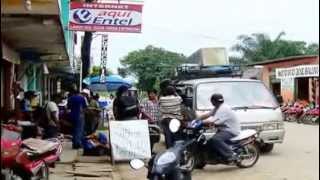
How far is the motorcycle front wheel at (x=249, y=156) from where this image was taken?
11695 millimetres

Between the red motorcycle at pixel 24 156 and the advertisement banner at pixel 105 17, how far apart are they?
5.27 m

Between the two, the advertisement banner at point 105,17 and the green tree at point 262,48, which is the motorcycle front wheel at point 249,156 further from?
the green tree at point 262,48

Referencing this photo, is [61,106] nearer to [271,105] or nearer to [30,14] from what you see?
[271,105]

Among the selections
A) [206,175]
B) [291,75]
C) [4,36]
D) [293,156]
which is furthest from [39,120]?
[291,75]

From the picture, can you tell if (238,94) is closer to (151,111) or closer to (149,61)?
(151,111)

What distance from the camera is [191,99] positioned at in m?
14.4

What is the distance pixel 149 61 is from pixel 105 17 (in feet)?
154

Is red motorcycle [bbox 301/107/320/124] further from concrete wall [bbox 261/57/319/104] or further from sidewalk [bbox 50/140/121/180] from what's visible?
sidewalk [bbox 50/140/121/180]

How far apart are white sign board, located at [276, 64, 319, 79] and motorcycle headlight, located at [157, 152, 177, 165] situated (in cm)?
2912

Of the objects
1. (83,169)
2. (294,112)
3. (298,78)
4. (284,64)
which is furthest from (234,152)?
(284,64)

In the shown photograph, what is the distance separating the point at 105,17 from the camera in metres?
13.1

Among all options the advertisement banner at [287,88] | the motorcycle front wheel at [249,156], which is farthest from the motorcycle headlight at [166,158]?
the advertisement banner at [287,88]

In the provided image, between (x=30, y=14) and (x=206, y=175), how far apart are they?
4.31 meters

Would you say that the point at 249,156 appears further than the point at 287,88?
No
